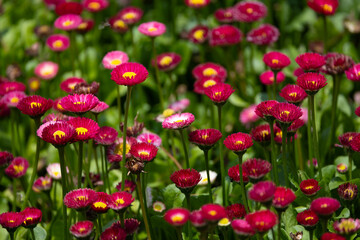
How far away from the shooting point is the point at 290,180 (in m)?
1.49

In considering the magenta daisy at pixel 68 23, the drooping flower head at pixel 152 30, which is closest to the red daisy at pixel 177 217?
the drooping flower head at pixel 152 30

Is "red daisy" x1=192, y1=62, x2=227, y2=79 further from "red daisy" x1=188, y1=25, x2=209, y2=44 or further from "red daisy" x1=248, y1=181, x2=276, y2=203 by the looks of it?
"red daisy" x1=248, y1=181, x2=276, y2=203

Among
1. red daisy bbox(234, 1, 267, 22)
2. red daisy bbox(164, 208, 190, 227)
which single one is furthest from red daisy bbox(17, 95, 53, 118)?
red daisy bbox(234, 1, 267, 22)

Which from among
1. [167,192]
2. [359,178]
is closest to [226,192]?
[167,192]

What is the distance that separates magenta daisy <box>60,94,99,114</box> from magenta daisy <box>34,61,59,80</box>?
994 millimetres

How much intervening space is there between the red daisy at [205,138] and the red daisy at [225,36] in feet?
2.87

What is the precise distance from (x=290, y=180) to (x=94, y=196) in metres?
0.55

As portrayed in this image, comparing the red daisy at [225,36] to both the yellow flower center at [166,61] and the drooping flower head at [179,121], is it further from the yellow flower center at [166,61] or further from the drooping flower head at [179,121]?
the drooping flower head at [179,121]

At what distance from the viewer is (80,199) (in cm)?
120

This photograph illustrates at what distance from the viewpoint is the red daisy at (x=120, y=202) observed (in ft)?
3.91

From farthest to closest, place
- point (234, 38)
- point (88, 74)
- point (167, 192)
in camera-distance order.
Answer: point (88, 74)
point (234, 38)
point (167, 192)

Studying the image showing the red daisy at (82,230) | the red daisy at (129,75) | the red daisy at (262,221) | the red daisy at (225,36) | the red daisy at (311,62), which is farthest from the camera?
the red daisy at (225,36)

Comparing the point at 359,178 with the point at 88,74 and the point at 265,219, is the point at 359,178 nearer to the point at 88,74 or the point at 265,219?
the point at 265,219

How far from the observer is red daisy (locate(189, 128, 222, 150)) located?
1284mm
